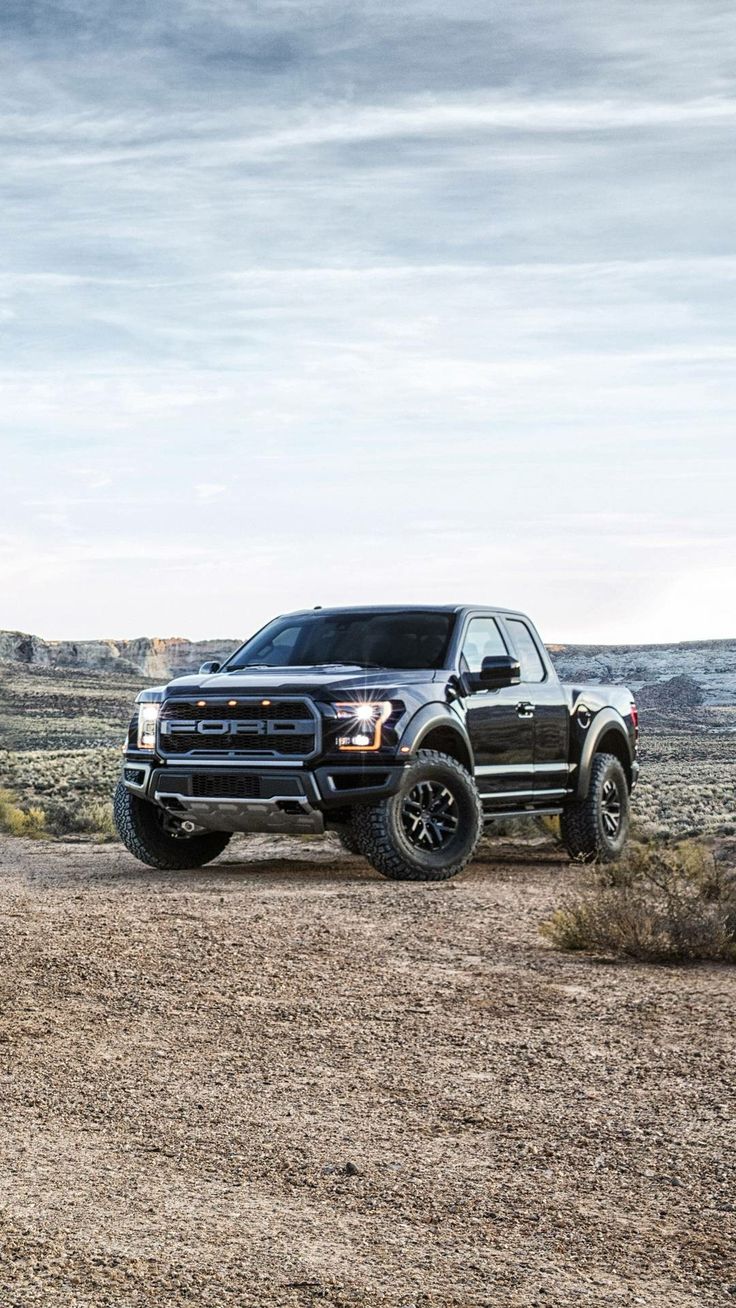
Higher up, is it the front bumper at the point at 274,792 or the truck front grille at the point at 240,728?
the truck front grille at the point at 240,728

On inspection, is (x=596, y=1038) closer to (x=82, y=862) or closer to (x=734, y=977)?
(x=734, y=977)

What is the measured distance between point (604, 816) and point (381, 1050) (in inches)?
315

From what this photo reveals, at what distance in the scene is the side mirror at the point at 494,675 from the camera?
1228 cm

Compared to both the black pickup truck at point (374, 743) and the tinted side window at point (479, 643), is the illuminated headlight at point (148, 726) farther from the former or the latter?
the tinted side window at point (479, 643)

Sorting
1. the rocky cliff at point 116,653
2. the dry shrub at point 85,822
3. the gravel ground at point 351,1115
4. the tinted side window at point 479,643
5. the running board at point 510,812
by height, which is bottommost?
the gravel ground at point 351,1115

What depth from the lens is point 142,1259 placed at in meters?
4.05

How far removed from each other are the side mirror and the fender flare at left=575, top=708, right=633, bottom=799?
158 centimetres

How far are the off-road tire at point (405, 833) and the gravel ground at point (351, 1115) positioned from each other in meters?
1.44

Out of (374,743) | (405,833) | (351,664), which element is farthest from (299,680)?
(405,833)

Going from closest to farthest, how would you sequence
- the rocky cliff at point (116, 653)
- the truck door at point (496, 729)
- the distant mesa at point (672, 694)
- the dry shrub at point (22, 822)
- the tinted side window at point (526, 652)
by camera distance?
1. the truck door at point (496, 729)
2. the tinted side window at point (526, 652)
3. the dry shrub at point (22, 822)
4. the distant mesa at point (672, 694)
5. the rocky cliff at point (116, 653)

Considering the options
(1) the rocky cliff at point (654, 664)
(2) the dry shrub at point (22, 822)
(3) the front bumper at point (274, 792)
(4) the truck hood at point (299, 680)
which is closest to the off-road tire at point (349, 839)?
(3) the front bumper at point (274, 792)

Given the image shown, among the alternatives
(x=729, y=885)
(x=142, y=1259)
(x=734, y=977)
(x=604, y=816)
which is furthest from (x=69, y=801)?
(x=142, y=1259)

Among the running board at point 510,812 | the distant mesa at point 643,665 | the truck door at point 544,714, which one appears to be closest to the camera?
the running board at point 510,812

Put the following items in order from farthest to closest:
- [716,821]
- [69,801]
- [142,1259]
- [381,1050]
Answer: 1. [69,801]
2. [716,821]
3. [381,1050]
4. [142,1259]
